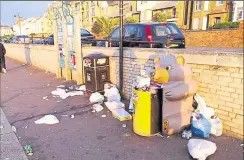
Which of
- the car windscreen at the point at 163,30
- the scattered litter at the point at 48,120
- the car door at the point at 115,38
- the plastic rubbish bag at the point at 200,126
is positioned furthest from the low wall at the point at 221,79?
the car door at the point at 115,38

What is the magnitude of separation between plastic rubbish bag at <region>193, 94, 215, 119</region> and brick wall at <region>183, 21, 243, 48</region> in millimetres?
12929

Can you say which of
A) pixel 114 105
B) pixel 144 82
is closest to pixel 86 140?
pixel 144 82

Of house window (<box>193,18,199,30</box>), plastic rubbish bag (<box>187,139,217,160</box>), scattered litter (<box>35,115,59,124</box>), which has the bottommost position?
scattered litter (<box>35,115,59,124</box>)

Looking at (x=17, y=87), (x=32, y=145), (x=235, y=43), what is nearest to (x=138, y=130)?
(x=32, y=145)

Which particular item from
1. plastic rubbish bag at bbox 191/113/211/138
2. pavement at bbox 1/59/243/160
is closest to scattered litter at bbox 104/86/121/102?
pavement at bbox 1/59/243/160

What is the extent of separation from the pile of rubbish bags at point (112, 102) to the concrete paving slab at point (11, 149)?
80.9 inches

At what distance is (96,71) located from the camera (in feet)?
22.0

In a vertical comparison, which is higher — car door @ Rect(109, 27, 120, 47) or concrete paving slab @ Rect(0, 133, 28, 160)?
car door @ Rect(109, 27, 120, 47)

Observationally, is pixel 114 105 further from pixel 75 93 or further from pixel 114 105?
pixel 75 93

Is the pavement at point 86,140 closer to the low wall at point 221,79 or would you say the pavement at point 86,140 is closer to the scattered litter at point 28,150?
the scattered litter at point 28,150

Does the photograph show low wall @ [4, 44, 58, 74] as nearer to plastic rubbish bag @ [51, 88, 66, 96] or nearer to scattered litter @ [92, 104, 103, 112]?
plastic rubbish bag @ [51, 88, 66, 96]

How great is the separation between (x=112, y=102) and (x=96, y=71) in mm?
1311

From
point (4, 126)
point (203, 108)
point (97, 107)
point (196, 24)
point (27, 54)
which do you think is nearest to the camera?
point (203, 108)

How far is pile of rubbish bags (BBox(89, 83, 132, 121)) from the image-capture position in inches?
198
